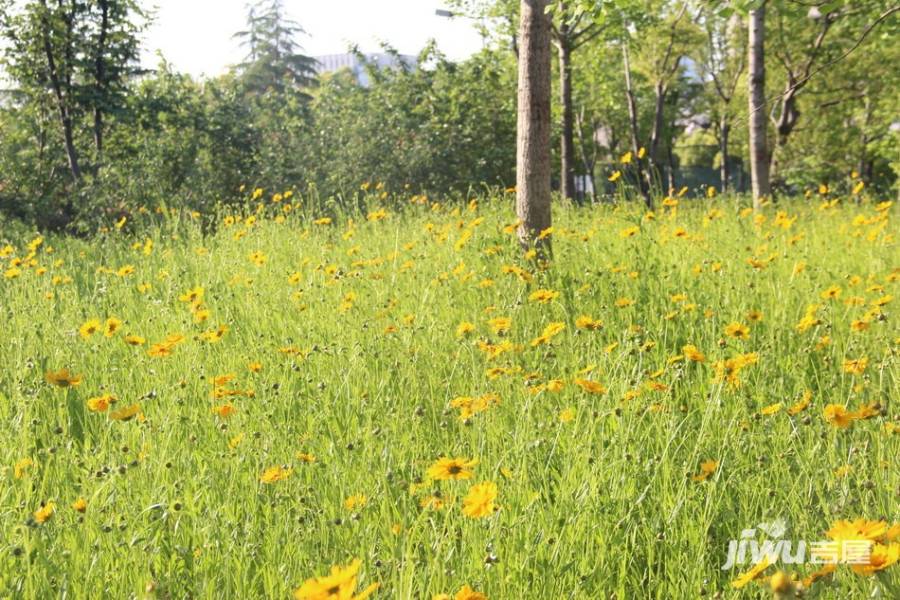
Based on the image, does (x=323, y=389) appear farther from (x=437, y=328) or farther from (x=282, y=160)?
(x=282, y=160)

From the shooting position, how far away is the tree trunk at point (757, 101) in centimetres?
824

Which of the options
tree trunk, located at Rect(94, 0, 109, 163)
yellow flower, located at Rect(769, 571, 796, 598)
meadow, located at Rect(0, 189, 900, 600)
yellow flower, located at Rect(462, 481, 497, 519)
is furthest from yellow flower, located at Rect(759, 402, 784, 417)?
tree trunk, located at Rect(94, 0, 109, 163)

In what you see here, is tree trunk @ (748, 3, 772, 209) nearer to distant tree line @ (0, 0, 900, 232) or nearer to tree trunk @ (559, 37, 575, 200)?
distant tree line @ (0, 0, 900, 232)

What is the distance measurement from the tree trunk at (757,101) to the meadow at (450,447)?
4.43 m

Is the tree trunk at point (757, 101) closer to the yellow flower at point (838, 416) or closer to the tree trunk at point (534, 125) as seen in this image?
the tree trunk at point (534, 125)

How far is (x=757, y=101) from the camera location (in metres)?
8.38

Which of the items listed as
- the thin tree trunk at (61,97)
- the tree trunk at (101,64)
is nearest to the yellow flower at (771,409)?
the thin tree trunk at (61,97)

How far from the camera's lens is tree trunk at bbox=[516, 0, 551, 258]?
4.98 meters

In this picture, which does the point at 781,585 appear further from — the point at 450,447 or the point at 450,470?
the point at 450,447

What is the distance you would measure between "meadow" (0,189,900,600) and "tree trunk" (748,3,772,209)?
174 inches

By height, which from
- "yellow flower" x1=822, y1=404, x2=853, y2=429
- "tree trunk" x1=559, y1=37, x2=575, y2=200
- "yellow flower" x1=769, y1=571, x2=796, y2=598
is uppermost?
"tree trunk" x1=559, y1=37, x2=575, y2=200

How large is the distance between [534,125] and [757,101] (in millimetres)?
4390

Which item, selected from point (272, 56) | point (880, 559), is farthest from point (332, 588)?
point (272, 56)

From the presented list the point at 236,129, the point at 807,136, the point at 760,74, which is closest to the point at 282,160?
the point at 236,129
